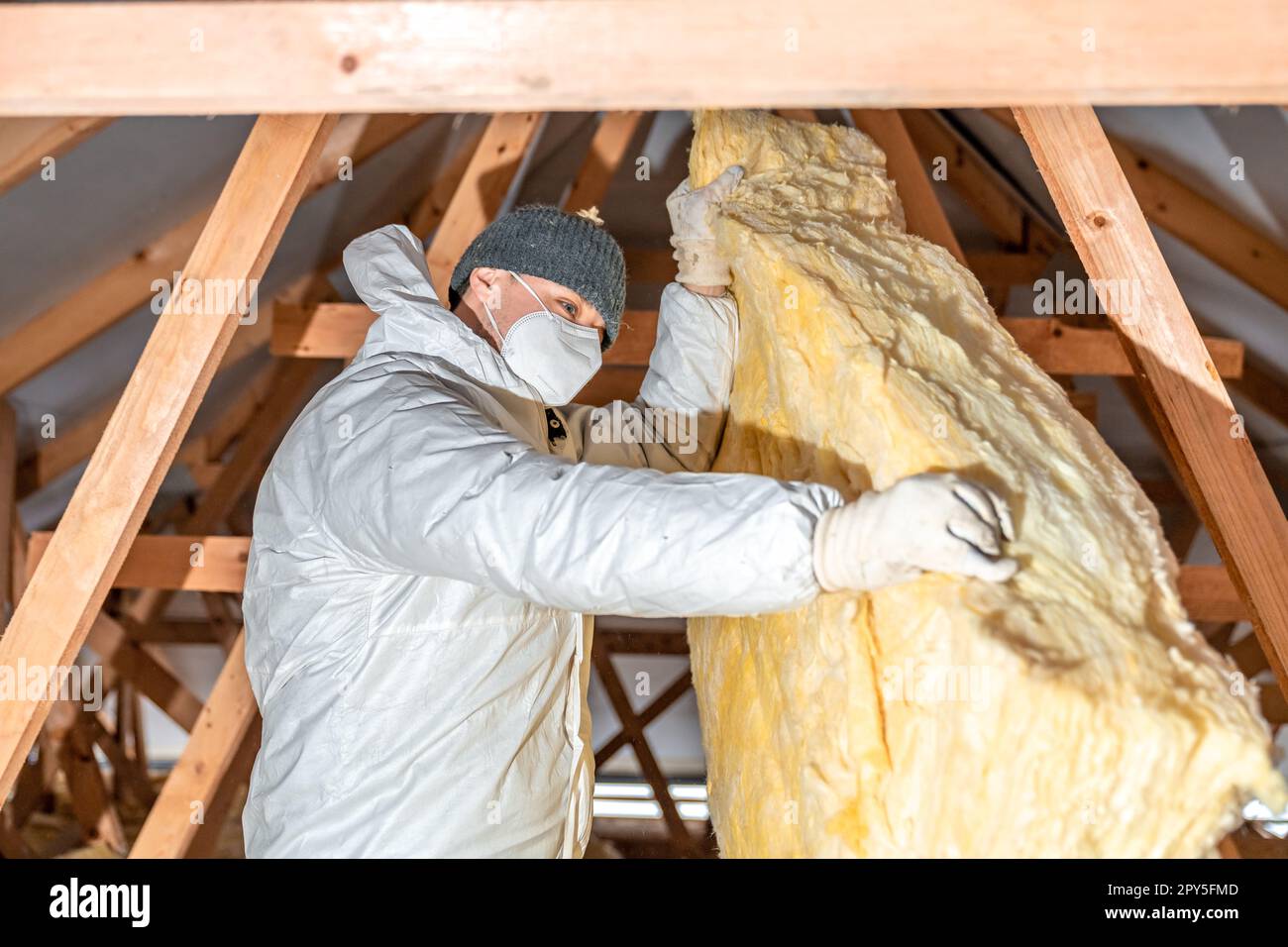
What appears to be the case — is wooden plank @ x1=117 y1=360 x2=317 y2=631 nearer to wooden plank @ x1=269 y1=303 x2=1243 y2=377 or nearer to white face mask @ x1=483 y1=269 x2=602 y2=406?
wooden plank @ x1=269 y1=303 x2=1243 y2=377

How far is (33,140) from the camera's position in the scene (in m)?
2.09

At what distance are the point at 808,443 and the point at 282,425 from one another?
4.07 meters

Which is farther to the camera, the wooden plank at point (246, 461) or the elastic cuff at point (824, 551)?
the wooden plank at point (246, 461)

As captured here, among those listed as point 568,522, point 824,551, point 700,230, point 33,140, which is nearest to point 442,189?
point 33,140

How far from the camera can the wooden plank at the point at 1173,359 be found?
5.02 ft

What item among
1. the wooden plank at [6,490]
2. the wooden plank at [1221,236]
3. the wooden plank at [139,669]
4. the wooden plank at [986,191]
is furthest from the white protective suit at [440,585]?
the wooden plank at [986,191]

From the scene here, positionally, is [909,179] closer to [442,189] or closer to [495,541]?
[495,541]

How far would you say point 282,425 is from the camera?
5023mm

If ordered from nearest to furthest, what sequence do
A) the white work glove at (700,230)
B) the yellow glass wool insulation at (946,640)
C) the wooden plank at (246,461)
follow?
1. the yellow glass wool insulation at (946,640)
2. the white work glove at (700,230)
3. the wooden plank at (246,461)

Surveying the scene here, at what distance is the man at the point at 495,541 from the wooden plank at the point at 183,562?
109 centimetres

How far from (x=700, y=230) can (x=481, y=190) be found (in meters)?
1.09

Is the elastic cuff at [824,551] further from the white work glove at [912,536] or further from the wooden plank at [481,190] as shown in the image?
the wooden plank at [481,190]

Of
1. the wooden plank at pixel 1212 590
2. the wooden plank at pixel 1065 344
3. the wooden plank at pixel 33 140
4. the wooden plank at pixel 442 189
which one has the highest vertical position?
the wooden plank at pixel 442 189
